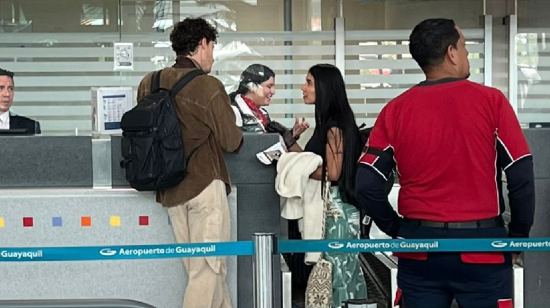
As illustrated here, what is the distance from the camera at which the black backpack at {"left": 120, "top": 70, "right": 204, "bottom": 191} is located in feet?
16.1

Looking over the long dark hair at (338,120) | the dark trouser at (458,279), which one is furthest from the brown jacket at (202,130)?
the dark trouser at (458,279)

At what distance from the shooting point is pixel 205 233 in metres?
5.06

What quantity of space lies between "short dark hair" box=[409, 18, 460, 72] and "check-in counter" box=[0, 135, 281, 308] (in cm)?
198

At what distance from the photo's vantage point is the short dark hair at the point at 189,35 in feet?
16.9

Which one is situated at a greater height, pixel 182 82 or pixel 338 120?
pixel 182 82

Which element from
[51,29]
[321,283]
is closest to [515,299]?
[321,283]

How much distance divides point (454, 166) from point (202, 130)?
68.6 inches

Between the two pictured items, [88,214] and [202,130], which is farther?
[88,214]

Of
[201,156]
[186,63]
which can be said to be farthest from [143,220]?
[186,63]

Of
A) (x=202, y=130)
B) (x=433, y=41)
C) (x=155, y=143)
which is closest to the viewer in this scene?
(x=433, y=41)

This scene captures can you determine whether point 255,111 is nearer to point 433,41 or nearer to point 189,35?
point 189,35

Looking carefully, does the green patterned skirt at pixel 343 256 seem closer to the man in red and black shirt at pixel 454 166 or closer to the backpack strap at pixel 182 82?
the backpack strap at pixel 182 82

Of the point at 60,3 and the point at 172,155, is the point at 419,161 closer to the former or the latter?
the point at 172,155

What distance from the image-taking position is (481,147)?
359 cm
